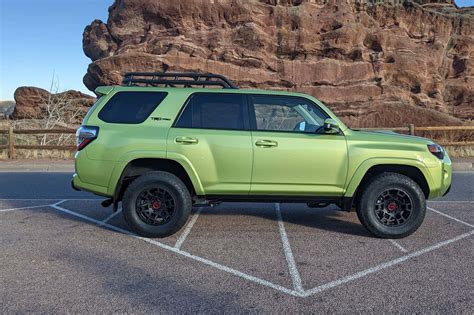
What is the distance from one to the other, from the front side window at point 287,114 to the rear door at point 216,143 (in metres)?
0.21

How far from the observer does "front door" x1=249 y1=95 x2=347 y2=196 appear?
540cm

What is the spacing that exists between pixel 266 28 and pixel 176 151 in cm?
3870

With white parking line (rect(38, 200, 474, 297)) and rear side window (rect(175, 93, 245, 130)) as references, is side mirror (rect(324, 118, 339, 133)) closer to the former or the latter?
rear side window (rect(175, 93, 245, 130))

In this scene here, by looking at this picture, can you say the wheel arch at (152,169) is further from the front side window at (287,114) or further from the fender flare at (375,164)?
the fender flare at (375,164)

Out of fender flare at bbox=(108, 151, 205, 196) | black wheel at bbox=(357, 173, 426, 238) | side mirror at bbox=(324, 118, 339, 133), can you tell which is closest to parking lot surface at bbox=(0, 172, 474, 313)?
black wheel at bbox=(357, 173, 426, 238)

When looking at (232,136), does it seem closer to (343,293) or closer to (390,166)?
(390,166)

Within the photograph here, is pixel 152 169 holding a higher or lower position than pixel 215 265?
higher

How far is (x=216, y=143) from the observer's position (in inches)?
213

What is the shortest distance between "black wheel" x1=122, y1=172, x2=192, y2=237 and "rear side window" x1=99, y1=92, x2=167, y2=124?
2.67 ft

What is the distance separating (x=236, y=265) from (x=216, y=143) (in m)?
1.69

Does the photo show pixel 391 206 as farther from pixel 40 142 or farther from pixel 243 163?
pixel 40 142

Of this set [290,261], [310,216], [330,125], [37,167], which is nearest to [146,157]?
[290,261]

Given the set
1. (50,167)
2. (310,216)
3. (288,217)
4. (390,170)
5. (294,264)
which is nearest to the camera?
(294,264)

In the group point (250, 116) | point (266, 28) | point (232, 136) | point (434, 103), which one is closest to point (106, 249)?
point (232, 136)
